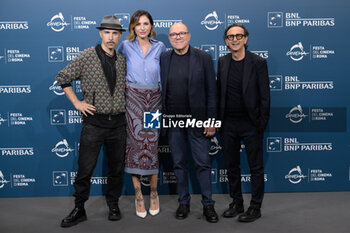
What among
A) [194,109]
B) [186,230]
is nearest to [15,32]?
[194,109]

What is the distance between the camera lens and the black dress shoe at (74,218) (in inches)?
112

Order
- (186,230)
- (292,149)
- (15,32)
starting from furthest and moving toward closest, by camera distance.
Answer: (292,149)
(15,32)
(186,230)

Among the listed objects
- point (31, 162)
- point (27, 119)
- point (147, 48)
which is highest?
point (147, 48)

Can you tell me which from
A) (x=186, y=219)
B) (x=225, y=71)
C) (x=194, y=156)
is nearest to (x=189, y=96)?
(x=225, y=71)

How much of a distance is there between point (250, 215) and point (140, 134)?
120 centimetres

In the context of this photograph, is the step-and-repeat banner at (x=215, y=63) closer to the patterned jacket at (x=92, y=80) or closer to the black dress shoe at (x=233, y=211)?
the black dress shoe at (x=233, y=211)

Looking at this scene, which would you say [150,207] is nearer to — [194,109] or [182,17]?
[194,109]

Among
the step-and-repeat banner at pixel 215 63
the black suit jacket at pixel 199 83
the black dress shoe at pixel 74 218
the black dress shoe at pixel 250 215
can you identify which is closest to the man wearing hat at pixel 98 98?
the black dress shoe at pixel 74 218

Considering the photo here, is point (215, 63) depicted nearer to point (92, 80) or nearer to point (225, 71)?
point (225, 71)

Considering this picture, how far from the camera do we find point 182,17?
137 inches

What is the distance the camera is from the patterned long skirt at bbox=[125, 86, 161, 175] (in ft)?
9.60

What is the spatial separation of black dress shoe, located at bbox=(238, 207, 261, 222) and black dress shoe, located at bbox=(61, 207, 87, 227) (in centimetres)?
139

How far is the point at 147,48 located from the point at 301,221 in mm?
2024

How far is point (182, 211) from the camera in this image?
9.91 ft
